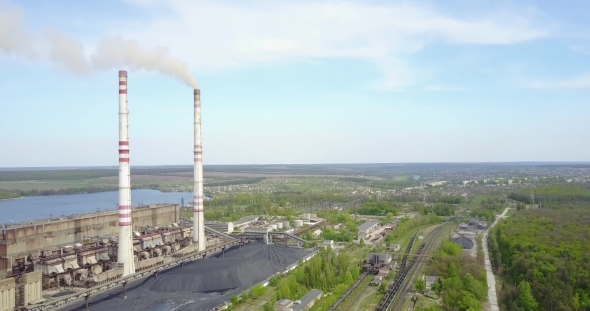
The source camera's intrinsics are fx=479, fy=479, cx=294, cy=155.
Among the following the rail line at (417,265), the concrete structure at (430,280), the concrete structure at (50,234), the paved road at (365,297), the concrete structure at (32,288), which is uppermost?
the concrete structure at (50,234)

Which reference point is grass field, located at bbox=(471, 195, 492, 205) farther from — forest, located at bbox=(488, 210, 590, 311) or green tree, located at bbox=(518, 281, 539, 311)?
green tree, located at bbox=(518, 281, 539, 311)

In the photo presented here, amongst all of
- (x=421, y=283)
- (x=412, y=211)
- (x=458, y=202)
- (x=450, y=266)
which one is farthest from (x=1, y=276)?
(x=458, y=202)

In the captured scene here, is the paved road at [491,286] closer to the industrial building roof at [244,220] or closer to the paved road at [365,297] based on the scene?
the paved road at [365,297]

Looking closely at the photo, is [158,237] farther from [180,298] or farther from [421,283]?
[421,283]

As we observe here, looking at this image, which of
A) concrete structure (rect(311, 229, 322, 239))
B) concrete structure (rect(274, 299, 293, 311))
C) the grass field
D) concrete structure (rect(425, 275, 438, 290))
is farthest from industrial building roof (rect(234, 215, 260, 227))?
the grass field

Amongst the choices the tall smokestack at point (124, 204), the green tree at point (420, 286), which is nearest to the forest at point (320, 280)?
the green tree at point (420, 286)

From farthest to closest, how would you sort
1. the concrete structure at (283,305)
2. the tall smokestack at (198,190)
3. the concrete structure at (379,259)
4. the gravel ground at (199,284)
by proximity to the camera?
1. the tall smokestack at (198,190)
2. the concrete structure at (379,259)
3. the gravel ground at (199,284)
4. the concrete structure at (283,305)
